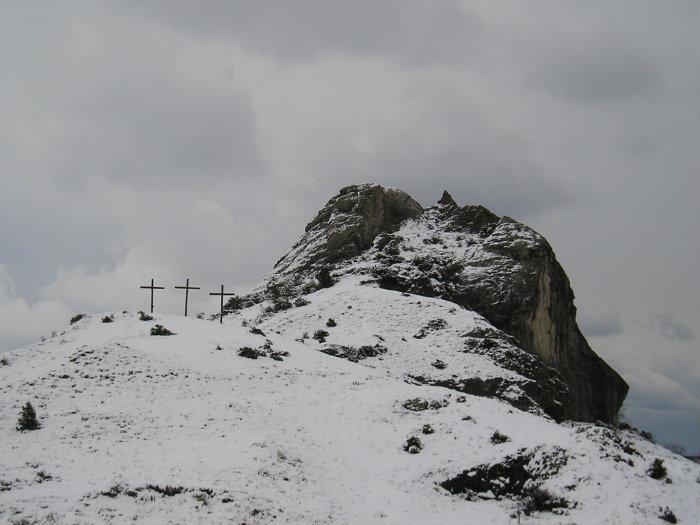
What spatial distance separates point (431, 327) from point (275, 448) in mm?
24528

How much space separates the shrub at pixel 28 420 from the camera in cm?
2164

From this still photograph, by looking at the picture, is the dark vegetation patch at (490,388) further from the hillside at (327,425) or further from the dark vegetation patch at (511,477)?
the dark vegetation patch at (511,477)

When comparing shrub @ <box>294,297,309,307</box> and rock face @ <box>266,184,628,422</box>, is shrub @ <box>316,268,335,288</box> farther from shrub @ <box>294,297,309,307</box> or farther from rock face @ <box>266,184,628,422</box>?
shrub @ <box>294,297,309,307</box>

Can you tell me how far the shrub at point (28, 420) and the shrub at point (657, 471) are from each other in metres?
23.8

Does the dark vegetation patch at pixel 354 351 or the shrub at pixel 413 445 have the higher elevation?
the dark vegetation patch at pixel 354 351

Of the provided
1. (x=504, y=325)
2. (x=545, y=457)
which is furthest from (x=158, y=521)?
(x=504, y=325)

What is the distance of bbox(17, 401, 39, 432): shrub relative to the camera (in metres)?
21.6

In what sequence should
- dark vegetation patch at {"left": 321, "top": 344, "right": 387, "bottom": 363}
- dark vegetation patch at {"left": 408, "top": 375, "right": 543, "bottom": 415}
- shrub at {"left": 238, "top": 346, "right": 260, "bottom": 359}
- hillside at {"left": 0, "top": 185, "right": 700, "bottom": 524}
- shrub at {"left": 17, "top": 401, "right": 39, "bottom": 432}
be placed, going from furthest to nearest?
1. dark vegetation patch at {"left": 321, "top": 344, "right": 387, "bottom": 363}
2. dark vegetation patch at {"left": 408, "top": 375, "right": 543, "bottom": 415}
3. shrub at {"left": 238, "top": 346, "right": 260, "bottom": 359}
4. shrub at {"left": 17, "top": 401, "right": 39, "bottom": 432}
5. hillside at {"left": 0, "top": 185, "right": 700, "bottom": 524}

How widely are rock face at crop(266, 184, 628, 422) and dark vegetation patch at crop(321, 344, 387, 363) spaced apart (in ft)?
39.0

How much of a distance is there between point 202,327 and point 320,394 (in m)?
14.8

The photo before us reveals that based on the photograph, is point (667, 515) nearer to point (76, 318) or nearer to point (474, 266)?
point (474, 266)

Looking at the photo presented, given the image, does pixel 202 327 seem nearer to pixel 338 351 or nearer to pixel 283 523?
pixel 338 351

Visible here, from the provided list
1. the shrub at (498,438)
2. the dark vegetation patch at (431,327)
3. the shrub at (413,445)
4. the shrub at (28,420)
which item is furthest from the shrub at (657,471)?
the dark vegetation patch at (431,327)

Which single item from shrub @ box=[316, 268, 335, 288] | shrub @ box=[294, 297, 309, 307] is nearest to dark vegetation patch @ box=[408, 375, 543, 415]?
shrub @ box=[294, 297, 309, 307]
